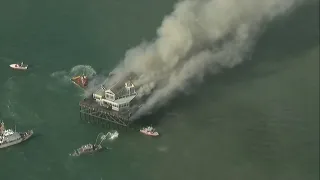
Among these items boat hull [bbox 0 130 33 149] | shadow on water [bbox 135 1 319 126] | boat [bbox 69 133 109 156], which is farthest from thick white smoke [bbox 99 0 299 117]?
boat hull [bbox 0 130 33 149]

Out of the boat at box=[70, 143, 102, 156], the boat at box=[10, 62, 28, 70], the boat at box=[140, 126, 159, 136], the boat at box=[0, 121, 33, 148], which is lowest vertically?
the boat at box=[70, 143, 102, 156]

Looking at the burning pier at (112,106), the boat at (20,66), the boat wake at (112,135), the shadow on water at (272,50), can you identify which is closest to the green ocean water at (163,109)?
the shadow on water at (272,50)

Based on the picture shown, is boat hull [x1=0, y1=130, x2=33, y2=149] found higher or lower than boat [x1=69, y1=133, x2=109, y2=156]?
higher

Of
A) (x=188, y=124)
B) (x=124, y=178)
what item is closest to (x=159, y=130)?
(x=188, y=124)

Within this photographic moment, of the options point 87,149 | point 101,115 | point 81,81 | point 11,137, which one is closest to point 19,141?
point 11,137

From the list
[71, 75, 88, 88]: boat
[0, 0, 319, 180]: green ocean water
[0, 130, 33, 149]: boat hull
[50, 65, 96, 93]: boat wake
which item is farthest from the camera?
[50, 65, 96, 93]: boat wake

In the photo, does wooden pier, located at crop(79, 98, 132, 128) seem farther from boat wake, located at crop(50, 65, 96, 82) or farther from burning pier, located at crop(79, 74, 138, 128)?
boat wake, located at crop(50, 65, 96, 82)

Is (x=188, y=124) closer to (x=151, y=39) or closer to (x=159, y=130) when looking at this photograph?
(x=159, y=130)

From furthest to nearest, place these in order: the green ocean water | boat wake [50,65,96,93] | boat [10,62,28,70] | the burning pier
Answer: boat [10,62,28,70] < boat wake [50,65,96,93] < the burning pier < the green ocean water

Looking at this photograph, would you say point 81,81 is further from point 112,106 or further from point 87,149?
point 87,149
